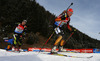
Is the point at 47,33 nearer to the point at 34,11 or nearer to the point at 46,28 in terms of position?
the point at 46,28

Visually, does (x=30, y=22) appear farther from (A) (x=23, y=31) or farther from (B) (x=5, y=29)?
(A) (x=23, y=31)

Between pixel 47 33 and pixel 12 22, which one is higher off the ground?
pixel 12 22

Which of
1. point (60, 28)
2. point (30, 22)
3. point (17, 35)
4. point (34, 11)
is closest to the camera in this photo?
point (60, 28)

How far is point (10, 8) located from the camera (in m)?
14.3

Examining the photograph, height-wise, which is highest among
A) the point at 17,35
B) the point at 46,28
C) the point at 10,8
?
the point at 10,8

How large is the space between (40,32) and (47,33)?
96 cm

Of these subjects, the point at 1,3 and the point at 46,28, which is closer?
the point at 46,28

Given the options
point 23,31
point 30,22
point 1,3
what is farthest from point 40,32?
point 23,31

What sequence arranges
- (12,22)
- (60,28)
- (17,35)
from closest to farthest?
(60,28), (17,35), (12,22)

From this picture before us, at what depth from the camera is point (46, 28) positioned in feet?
43.8

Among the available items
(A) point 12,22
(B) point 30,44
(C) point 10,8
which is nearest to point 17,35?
(B) point 30,44

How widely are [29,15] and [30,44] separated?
3886mm

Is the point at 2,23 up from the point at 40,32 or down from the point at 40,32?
up

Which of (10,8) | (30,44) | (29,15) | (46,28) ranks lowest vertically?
(30,44)
